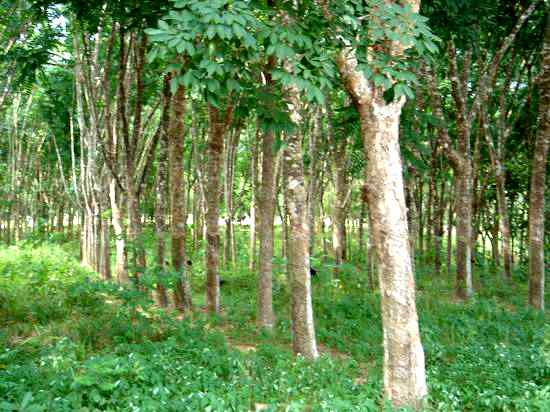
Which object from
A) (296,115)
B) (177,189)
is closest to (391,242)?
(296,115)

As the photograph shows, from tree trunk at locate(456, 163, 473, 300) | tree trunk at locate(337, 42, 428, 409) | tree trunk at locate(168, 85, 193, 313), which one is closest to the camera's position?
tree trunk at locate(337, 42, 428, 409)

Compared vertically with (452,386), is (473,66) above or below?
above

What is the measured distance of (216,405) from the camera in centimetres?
477

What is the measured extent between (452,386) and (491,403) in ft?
1.92

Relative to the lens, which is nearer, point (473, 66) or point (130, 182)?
point (130, 182)

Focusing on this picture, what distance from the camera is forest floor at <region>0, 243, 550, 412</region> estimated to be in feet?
16.6

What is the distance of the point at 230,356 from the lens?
6.76m

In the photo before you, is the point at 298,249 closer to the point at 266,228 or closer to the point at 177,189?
the point at 266,228

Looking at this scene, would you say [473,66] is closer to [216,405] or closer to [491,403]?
[491,403]

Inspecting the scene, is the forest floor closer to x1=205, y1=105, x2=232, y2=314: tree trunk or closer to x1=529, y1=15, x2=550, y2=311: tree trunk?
x1=529, y1=15, x2=550, y2=311: tree trunk

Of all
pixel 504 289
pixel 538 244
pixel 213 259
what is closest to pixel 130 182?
pixel 213 259

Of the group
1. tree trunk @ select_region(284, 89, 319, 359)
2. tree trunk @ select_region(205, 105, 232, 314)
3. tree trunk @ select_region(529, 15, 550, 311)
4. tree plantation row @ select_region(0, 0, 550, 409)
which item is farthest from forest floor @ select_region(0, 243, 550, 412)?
tree trunk @ select_region(205, 105, 232, 314)

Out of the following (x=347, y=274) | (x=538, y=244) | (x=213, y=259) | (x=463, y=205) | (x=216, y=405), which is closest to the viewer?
(x=216, y=405)

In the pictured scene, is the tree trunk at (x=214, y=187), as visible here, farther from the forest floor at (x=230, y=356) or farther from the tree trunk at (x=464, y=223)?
the tree trunk at (x=464, y=223)
